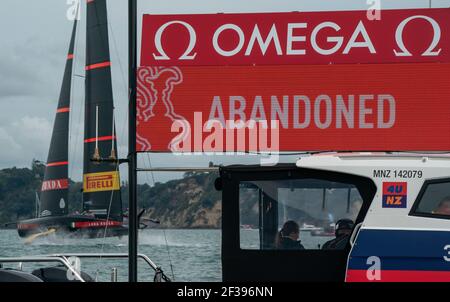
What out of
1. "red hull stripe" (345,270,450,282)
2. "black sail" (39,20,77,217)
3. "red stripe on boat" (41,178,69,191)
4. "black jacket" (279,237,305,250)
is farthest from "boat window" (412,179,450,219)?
"red stripe on boat" (41,178,69,191)

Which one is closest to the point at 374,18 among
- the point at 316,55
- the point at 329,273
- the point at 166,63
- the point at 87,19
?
the point at 316,55

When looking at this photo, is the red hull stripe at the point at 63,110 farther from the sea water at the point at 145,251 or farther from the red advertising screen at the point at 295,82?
the red advertising screen at the point at 295,82

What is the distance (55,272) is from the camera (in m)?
10.3

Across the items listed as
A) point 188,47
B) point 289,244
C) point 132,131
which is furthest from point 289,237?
point 188,47

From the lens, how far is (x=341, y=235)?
838 centimetres

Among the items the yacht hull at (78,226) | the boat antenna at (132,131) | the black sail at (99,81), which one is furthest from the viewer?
the yacht hull at (78,226)

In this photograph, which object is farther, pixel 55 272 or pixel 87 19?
pixel 87 19

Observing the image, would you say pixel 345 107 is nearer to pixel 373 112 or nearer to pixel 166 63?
pixel 373 112

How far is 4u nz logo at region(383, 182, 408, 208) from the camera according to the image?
802 centimetres

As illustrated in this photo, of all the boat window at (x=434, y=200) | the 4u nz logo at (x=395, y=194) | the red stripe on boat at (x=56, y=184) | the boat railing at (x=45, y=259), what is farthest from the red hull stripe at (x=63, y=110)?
the boat window at (x=434, y=200)

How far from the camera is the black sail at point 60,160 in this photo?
61.7 meters

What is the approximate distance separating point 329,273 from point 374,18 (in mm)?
3403

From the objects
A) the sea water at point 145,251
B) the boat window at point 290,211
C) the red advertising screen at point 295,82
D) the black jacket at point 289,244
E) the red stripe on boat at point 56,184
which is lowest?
the sea water at point 145,251

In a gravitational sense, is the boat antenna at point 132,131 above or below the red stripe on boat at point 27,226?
above
